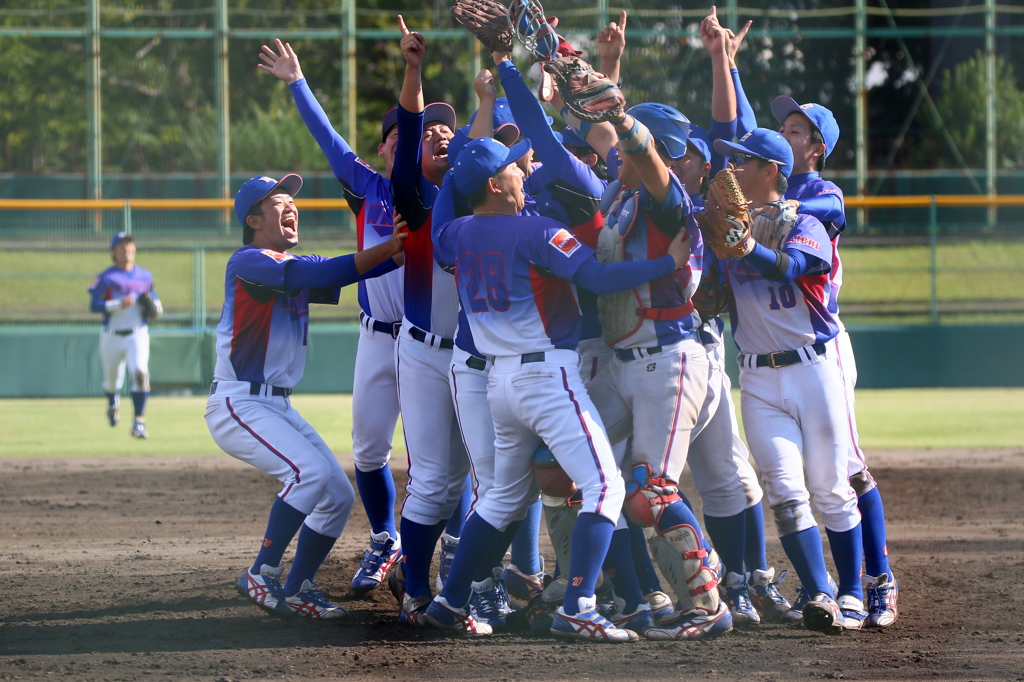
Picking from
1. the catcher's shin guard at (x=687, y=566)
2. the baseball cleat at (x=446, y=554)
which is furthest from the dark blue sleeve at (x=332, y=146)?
the catcher's shin guard at (x=687, y=566)

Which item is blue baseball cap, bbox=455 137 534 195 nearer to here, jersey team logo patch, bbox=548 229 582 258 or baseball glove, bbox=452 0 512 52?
jersey team logo patch, bbox=548 229 582 258

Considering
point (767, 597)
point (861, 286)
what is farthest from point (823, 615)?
point (861, 286)

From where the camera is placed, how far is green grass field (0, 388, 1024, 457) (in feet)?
30.4

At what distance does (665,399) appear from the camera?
12.8ft

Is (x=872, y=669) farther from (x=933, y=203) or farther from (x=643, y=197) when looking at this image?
(x=933, y=203)

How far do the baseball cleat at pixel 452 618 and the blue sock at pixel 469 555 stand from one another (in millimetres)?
26

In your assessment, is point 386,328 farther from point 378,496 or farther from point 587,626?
point 587,626

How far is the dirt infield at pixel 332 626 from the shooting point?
361cm

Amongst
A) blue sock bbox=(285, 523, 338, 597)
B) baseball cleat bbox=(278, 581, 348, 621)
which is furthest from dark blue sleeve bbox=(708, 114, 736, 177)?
baseball cleat bbox=(278, 581, 348, 621)

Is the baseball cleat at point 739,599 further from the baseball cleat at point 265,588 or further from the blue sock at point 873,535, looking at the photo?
the baseball cleat at point 265,588

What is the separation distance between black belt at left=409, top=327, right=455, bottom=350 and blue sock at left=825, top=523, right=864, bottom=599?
1665 mm

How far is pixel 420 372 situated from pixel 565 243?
3.13ft

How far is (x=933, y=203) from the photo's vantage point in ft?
45.4

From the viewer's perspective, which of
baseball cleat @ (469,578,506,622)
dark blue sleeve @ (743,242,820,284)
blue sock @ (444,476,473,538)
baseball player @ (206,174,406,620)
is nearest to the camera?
dark blue sleeve @ (743,242,820,284)
